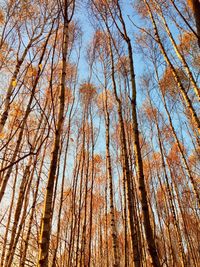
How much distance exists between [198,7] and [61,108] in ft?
4.21

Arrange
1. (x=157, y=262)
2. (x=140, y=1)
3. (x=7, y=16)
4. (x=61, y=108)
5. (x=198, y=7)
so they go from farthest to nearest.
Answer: (x=140, y=1) < (x=7, y=16) < (x=61, y=108) < (x=157, y=262) < (x=198, y=7)

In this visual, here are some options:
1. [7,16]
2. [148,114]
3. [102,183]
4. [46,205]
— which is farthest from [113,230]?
[102,183]

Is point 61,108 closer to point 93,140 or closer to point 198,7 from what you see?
point 198,7

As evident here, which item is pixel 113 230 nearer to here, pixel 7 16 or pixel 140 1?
pixel 7 16

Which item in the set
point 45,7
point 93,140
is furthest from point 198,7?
point 93,140

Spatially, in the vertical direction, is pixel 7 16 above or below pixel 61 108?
above

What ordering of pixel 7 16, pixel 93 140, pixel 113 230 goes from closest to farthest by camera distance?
1. pixel 113 230
2. pixel 7 16
3. pixel 93 140

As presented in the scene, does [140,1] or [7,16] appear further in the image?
[140,1]

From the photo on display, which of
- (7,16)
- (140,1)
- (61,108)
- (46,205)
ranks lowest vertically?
(46,205)

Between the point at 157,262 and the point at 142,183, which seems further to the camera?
the point at 142,183

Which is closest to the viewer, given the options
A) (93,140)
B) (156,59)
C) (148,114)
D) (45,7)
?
(45,7)

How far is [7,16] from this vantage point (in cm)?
538

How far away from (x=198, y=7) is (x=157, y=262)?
1695 millimetres

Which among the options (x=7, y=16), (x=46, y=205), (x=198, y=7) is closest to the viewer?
(x=198, y=7)
